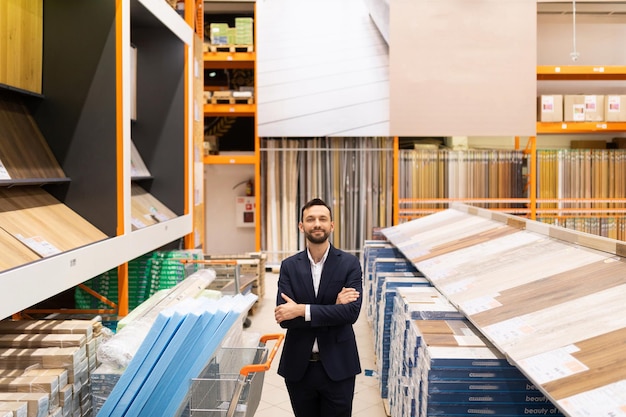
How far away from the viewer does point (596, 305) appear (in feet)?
7.02

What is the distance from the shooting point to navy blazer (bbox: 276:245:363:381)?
105 inches

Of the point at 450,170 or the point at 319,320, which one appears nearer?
the point at 319,320

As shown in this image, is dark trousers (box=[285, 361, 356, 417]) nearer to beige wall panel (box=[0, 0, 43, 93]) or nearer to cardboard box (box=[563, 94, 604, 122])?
beige wall panel (box=[0, 0, 43, 93])

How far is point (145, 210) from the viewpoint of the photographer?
4.84 meters

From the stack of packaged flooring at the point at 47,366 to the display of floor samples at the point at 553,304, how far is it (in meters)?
1.48

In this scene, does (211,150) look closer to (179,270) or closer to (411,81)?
(411,81)

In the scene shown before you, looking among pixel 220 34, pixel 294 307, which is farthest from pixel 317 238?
pixel 220 34

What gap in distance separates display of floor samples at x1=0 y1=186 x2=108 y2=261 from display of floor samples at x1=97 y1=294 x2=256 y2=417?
916mm

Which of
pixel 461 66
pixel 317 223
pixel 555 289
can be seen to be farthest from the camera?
pixel 461 66

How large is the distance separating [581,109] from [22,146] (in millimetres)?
7328

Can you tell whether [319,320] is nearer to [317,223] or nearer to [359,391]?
[317,223]

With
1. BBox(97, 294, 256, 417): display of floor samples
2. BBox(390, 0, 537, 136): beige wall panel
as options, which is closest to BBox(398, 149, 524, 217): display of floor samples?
BBox(390, 0, 537, 136): beige wall panel

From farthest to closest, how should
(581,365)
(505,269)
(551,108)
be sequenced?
(551,108) → (505,269) → (581,365)

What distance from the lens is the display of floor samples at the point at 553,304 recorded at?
172 centimetres
